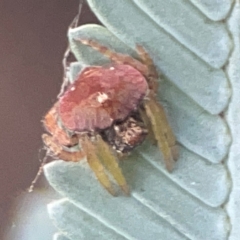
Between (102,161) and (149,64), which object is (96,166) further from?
(149,64)

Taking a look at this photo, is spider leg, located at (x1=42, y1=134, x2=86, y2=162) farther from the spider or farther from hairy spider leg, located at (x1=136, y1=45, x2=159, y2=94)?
hairy spider leg, located at (x1=136, y1=45, x2=159, y2=94)

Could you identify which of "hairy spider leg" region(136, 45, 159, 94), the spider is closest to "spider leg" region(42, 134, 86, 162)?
the spider

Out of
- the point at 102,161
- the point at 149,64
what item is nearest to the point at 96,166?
the point at 102,161

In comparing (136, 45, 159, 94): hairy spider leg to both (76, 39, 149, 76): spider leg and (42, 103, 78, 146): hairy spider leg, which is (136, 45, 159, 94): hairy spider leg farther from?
(42, 103, 78, 146): hairy spider leg

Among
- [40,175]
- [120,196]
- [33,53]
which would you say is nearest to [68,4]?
[33,53]

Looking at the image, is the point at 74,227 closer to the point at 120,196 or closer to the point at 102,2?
the point at 120,196

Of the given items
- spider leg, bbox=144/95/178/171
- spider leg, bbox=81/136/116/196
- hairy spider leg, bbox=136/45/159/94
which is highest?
hairy spider leg, bbox=136/45/159/94

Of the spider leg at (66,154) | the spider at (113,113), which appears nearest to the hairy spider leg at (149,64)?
the spider at (113,113)

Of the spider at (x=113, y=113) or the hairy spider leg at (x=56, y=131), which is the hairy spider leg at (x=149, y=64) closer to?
the spider at (x=113, y=113)

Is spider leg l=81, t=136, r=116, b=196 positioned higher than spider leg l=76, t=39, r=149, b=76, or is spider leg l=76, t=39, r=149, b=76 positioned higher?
spider leg l=76, t=39, r=149, b=76
